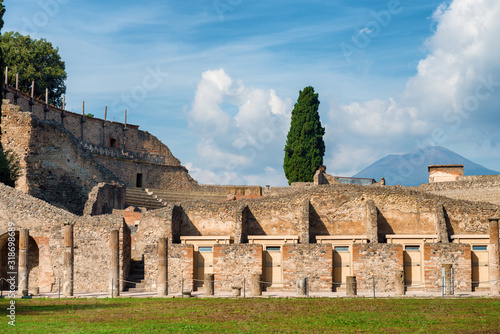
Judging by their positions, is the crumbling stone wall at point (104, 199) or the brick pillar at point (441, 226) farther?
the crumbling stone wall at point (104, 199)

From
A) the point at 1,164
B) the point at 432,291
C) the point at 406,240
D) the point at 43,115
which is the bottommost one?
the point at 432,291

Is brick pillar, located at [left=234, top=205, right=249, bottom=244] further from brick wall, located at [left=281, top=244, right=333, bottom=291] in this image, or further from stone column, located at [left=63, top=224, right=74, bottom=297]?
stone column, located at [left=63, top=224, right=74, bottom=297]

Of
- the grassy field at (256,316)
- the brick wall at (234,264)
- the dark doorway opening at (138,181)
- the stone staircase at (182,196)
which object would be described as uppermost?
the dark doorway opening at (138,181)

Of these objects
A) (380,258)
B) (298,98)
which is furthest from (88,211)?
(298,98)

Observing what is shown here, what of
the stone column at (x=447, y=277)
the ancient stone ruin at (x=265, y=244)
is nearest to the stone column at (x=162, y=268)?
the ancient stone ruin at (x=265, y=244)

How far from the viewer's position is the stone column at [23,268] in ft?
99.8

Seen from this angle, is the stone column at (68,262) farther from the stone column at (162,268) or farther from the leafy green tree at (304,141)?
the leafy green tree at (304,141)

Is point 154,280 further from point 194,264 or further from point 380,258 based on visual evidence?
point 380,258

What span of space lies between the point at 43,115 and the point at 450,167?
34451 mm

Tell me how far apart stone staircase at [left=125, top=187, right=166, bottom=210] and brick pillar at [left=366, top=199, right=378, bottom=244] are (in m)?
21.2

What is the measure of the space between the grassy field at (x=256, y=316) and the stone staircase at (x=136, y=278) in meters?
6.10

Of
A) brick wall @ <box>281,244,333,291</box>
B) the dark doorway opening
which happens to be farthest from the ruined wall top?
brick wall @ <box>281,244,333,291</box>

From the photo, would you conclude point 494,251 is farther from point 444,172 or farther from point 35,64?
point 35,64

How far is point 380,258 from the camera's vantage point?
33.0 metres
